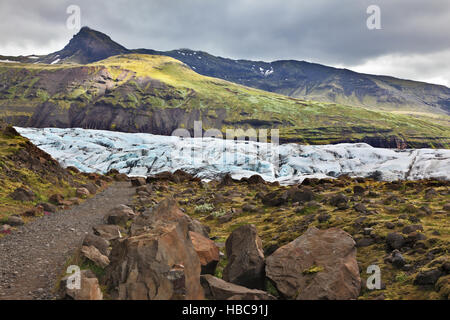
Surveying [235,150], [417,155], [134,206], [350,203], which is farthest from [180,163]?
[350,203]

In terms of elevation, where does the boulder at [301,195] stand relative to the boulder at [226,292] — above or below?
above

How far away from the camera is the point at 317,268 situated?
334 inches

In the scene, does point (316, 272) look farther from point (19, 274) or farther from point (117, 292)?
point (19, 274)

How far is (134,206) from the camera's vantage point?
24.9m

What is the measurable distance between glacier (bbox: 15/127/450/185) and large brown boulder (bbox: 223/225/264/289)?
36.2m

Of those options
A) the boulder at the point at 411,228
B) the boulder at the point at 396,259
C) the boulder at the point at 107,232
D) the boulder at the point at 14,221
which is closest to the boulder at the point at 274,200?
the boulder at the point at 411,228

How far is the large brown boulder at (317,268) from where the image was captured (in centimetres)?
772

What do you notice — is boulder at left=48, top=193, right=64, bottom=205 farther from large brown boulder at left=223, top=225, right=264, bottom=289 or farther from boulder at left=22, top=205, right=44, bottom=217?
large brown boulder at left=223, top=225, right=264, bottom=289

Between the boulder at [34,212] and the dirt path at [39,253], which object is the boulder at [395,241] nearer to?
the dirt path at [39,253]

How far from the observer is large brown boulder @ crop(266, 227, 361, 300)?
25.3ft

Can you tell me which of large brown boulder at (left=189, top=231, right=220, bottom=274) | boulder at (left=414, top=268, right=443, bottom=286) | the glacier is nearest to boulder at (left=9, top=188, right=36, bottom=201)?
large brown boulder at (left=189, top=231, right=220, bottom=274)

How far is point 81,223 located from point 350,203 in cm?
1626

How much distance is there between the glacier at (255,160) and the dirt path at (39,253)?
3347 centimetres

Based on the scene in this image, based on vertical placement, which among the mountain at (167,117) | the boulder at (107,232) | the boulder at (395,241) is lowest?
the boulder at (107,232)
